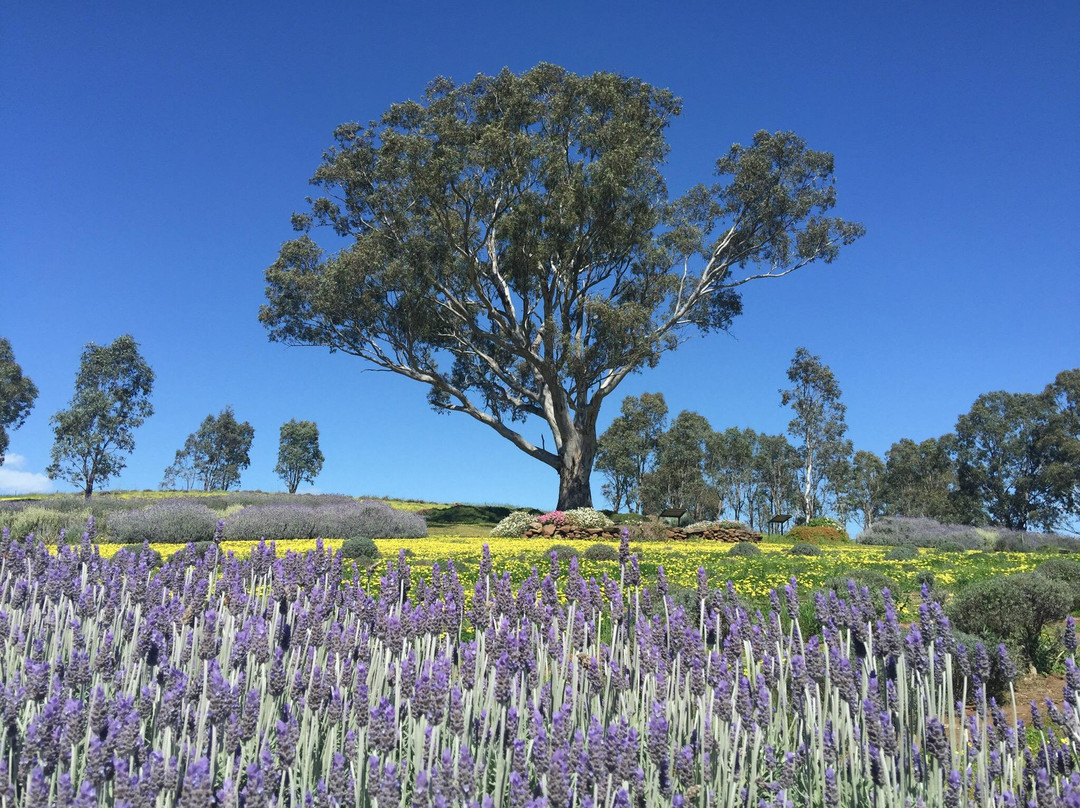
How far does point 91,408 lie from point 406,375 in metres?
25.1

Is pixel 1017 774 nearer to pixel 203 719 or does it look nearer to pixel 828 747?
pixel 828 747

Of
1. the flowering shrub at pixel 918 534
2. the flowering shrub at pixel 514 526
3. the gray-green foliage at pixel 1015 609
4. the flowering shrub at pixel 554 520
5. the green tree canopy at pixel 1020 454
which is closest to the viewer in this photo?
the gray-green foliage at pixel 1015 609

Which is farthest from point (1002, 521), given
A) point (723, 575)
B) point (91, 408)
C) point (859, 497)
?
point (91, 408)

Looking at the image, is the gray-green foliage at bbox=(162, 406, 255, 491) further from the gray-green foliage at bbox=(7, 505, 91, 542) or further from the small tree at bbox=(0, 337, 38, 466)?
the gray-green foliage at bbox=(7, 505, 91, 542)

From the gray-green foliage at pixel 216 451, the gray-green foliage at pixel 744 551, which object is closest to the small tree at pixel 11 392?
the gray-green foliage at pixel 216 451

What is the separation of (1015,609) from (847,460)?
60825 millimetres

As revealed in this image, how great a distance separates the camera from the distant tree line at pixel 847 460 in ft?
172

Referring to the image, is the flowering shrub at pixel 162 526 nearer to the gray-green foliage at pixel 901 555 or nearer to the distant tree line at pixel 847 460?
the gray-green foliage at pixel 901 555

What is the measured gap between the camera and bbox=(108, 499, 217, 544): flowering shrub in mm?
16734

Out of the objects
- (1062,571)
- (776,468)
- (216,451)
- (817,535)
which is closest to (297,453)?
(216,451)

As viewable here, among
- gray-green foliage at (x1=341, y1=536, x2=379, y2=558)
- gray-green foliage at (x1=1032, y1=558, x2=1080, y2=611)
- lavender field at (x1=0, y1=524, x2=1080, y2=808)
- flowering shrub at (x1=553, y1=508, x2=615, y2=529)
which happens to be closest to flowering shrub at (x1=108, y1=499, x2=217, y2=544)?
gray-green foliage at (x1=341, y1=536, x2=379, y2=558)

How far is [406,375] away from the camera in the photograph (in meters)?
33.0

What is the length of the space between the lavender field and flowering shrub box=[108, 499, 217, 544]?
12.7 m

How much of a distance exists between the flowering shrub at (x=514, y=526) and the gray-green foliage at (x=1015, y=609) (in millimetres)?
15992
